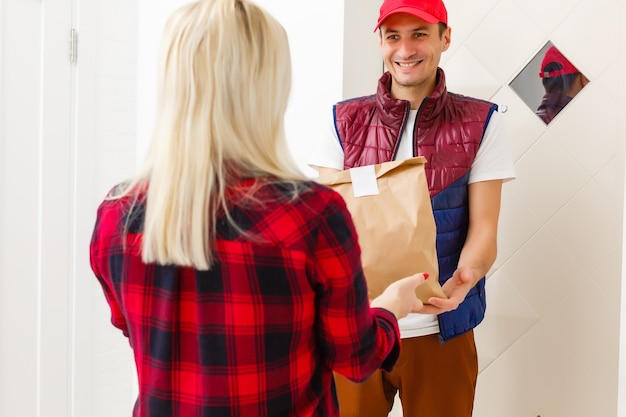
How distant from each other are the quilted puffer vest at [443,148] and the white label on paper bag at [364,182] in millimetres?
311

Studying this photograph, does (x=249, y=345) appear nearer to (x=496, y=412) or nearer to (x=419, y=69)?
(x=419, y=69)

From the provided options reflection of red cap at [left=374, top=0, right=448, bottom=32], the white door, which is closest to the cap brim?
reflection of red cap at [left=374, top=0, right=448, bottom=32]

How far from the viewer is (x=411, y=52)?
1.75 m

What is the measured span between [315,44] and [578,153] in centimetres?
91

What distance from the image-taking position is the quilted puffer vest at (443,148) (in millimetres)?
1680

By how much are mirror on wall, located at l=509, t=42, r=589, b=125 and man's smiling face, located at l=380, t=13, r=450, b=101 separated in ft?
1.29

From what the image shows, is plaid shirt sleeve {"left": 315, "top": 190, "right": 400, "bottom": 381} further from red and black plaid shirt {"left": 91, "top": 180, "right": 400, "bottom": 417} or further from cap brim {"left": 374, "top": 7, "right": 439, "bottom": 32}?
cap brim {"left": 374, "top": 7, "right": 439, "bottom": 32}

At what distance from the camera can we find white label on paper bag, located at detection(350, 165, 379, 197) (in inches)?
55.8

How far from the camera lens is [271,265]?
0.92m

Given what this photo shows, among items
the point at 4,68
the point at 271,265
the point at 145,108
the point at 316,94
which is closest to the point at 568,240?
the point at 316,94

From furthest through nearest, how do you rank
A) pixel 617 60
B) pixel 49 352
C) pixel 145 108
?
pixel 145 108 → pixel 49 352 → pixel 617 60

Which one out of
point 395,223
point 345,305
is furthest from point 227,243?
point 395,223

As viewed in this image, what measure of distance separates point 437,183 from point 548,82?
2.01 ft

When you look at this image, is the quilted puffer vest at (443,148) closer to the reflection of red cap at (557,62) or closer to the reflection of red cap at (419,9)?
the reflection of red cap at (419,9)
